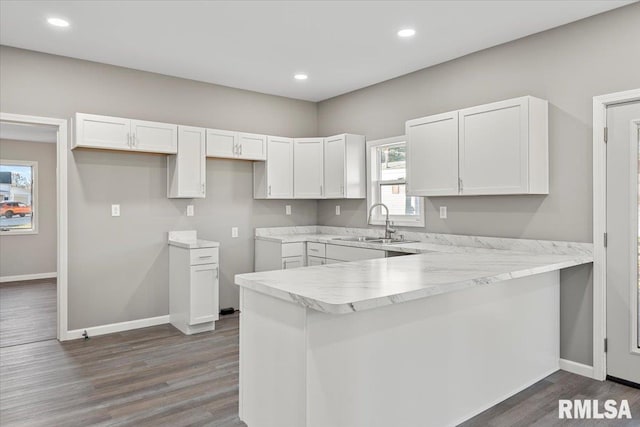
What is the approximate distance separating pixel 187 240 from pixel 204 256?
57cm

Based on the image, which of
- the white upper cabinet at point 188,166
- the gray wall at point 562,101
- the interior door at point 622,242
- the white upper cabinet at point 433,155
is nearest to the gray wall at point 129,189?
the white upper cabinet at point 188,166

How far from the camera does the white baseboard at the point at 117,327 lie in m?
4.12

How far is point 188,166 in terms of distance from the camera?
4.51 metres

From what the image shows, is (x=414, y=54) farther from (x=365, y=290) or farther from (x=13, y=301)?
(x=13, y=301)

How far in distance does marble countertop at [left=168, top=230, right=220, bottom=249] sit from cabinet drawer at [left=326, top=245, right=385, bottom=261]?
1.22m

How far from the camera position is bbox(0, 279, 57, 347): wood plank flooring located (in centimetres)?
424

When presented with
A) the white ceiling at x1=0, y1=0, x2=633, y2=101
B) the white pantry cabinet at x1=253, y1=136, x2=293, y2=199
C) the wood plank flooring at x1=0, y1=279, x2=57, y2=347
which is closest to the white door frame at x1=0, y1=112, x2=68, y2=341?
the wood plank flooring at x1=0, y1=279, x2=57, y2=347

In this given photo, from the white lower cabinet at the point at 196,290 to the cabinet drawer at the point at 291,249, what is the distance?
0.81m

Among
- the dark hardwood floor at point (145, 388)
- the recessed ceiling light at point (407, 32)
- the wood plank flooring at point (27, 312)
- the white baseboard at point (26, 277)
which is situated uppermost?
the recessed ceiling light at point (407, 32)

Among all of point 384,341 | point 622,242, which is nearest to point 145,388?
point 384,341

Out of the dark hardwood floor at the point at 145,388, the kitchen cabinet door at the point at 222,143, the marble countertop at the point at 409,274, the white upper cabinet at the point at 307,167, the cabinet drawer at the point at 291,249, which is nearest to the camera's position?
the marble countertop at the point at 409,274

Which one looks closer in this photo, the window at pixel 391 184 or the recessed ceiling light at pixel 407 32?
the recessed ceiling light at pixel 407 32

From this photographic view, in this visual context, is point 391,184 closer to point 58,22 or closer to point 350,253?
point 350,253

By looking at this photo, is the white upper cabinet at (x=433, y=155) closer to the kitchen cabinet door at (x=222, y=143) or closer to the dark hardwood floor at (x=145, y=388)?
the dark hardwood floor at (x=145, y=388)
